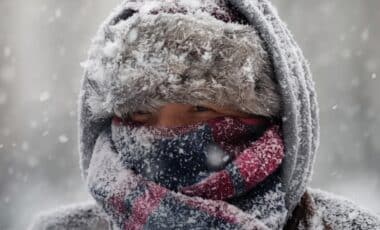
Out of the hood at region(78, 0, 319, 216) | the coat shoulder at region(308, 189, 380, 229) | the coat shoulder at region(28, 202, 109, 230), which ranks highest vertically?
the hood at region(78, 0, 319, 216)

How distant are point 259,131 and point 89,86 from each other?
1.58 feet

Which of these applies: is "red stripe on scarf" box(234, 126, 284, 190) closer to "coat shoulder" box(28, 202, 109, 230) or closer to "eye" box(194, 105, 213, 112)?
"eye" box(194, 105, 213, 112)

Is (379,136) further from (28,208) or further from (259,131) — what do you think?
(259,131)

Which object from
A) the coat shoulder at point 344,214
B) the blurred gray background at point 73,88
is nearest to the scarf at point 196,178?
the coat shoulder at point 344,214

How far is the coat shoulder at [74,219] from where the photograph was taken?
2355mm

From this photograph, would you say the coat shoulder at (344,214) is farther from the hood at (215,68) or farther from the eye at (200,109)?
the eye at (200,109)

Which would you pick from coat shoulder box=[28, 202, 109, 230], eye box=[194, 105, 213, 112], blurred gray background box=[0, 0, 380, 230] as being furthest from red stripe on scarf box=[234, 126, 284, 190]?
blurred gray background box=[0, 0, 380, 230]

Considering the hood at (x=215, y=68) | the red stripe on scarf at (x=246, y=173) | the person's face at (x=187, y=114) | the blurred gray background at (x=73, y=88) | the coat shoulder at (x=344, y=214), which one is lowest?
the coat shoulder at (x=344, y=214)

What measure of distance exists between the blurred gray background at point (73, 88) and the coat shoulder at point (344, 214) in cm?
849

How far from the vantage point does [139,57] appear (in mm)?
2057

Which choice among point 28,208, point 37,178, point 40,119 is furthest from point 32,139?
point 28,208

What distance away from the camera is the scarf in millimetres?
1987

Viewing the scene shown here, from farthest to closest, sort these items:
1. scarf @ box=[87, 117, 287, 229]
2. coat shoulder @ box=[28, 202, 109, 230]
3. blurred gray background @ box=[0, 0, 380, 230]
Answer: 1. blurred gray background @ box=[0, 0, 380, 230]
2. coat shoulder @ box=[28, 202, 109, 230]
3. scarf @ box=[87, 117, 287, 229]

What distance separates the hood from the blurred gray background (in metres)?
8.58
